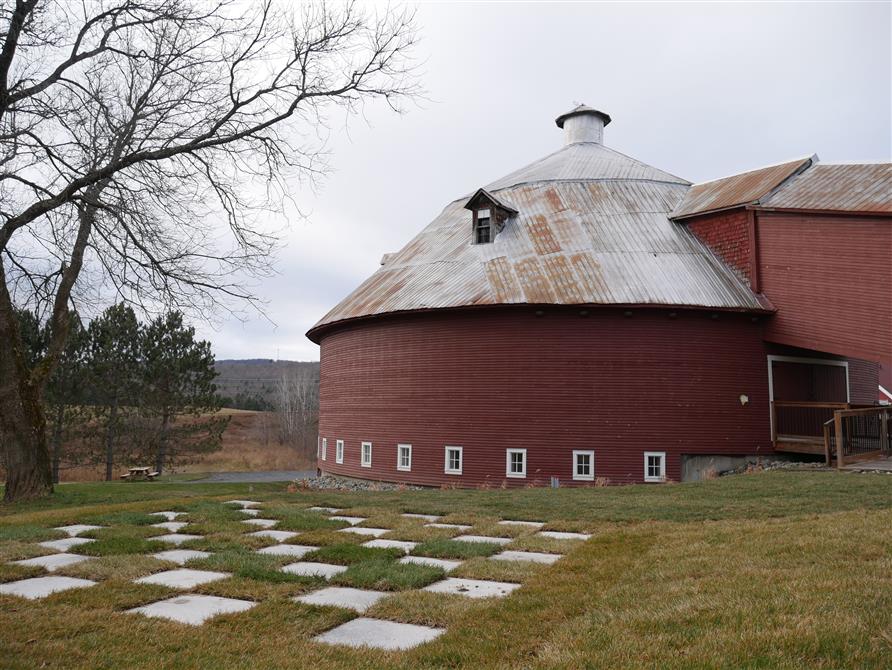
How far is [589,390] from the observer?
55.8ft

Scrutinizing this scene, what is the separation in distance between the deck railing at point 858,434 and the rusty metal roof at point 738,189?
568 centimetres

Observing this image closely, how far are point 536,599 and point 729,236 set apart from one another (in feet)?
54.0

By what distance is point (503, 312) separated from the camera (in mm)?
17562

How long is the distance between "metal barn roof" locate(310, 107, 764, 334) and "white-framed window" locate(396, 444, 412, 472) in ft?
12.2

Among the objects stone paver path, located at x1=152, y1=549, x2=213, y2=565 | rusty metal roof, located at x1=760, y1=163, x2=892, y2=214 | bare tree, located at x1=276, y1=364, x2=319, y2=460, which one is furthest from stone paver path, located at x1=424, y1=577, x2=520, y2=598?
bare tree, located at x1=276, y1=364, x2=319, y2=460

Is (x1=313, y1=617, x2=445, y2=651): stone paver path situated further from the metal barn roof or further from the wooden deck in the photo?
the wooden deck

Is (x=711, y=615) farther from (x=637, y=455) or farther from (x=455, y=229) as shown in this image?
(x=455, y=229)

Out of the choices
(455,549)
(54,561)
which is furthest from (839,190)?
(54,561)

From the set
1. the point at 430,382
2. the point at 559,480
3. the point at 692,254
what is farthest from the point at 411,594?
the point at 692,254

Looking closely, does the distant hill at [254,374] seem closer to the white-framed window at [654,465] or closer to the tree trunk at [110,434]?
the tree trunk at [110,434]

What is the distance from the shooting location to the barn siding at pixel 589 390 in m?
16.9

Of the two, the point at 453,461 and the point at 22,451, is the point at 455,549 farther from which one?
the point at 453,461

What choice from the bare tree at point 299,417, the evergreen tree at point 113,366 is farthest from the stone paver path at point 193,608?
the bare tree at point 299,417

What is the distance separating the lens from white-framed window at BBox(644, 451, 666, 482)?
1678 centimetres
